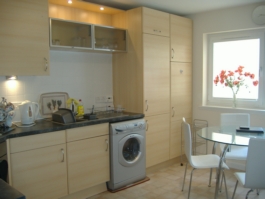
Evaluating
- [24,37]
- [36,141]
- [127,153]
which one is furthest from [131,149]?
[24,37]

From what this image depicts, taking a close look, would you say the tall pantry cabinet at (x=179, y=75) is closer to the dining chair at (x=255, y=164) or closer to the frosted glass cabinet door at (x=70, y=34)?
the frosted glass cabinet door at (x=70, y=34)

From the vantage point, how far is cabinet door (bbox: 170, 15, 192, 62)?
156 inches

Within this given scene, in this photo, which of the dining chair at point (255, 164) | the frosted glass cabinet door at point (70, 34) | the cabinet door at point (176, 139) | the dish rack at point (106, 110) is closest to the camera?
the dining chair at point (255, 164)

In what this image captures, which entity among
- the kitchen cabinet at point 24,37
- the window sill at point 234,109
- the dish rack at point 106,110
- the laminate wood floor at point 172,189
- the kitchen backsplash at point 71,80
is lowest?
the laminate wood floor at point 172,189

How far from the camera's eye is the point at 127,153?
3393 millimetres

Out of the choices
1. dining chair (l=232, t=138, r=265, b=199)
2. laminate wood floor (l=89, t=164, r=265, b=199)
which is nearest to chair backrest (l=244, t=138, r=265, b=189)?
dining chair (l=232, t=138, r=265, b=199)

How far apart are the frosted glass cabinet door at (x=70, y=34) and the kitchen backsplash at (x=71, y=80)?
0.90 ft

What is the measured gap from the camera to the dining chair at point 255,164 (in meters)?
2.21

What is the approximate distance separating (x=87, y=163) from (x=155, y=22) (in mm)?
2090

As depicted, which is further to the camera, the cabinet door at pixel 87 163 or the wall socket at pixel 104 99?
the wall socket at pixel 104 99

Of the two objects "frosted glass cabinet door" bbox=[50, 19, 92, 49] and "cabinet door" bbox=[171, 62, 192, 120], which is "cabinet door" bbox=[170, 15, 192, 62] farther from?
"frosted glass cabinet door" bbox=[50, 19, 92, 49]

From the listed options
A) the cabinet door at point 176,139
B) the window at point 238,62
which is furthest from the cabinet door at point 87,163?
the window at point 238,62

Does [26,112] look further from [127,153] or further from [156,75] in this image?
[156,75]

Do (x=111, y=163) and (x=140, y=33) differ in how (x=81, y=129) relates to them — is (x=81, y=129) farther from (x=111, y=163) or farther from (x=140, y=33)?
(x=140, y=33)
